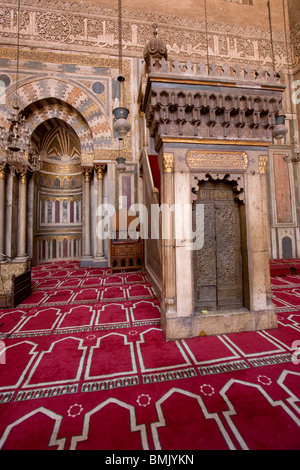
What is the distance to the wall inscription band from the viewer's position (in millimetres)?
2418

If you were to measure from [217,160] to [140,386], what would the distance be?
2.32 metres

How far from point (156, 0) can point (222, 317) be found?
10.2 m

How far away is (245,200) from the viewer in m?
2.52

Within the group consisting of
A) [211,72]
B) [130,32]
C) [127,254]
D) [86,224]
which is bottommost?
[127,254]

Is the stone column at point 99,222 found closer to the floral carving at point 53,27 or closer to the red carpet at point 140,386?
the red carpet at point 140,386

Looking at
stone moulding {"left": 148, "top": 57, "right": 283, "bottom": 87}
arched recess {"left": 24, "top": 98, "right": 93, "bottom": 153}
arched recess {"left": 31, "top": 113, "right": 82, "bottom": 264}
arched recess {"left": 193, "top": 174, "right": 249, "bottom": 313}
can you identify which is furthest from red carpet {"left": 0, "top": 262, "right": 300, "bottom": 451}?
arched recess {"left": 24, "top": 98, "right": 93, "bottom": 153}

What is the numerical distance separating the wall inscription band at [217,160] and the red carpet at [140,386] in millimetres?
1875

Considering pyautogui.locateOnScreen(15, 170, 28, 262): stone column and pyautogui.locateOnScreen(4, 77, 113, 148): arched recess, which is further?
pyautogui.locateOnScreen(15, 170, 28, 262): stone column

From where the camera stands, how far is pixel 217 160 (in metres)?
2.46

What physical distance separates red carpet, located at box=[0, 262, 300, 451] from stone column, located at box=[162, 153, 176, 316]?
1.62ft

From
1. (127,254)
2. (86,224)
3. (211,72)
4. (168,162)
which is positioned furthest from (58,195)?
(211,72)

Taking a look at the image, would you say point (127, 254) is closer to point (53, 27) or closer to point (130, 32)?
point (130, 32)

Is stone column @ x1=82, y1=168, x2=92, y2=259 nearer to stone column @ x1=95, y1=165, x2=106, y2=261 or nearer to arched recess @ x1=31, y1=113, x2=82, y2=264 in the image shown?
stone column @ x1=95, y1=165, x2=106, y2=261
